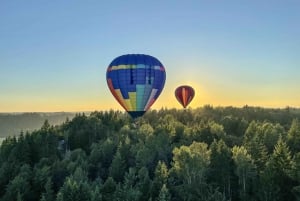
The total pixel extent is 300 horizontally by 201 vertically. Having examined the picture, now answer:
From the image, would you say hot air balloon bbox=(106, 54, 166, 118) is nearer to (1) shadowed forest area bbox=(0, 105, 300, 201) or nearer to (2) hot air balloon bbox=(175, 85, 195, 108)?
(1) shadowed forest area bbox=(0, 105, 300, 201)

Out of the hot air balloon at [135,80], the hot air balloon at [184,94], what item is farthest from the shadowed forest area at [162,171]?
the hot air balloon at [184,94]

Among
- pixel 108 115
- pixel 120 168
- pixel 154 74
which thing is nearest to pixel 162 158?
pixel 120 168

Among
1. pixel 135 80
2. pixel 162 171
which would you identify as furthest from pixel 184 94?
pixel 162 171

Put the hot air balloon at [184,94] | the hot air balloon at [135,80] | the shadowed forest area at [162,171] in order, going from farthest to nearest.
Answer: the hot air balloon at [184,94]
the hot air balloon at [135,80]
the shadowed forest area at [162,171]

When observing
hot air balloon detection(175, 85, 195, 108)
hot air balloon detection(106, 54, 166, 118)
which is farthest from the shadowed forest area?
Result: hot air balloon detection(175, 85, 195, 108)

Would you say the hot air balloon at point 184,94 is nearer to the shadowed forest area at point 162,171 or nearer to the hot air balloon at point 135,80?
the shadowed forest area at point 162,171

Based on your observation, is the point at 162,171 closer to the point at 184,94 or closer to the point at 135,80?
the point at 135,80
